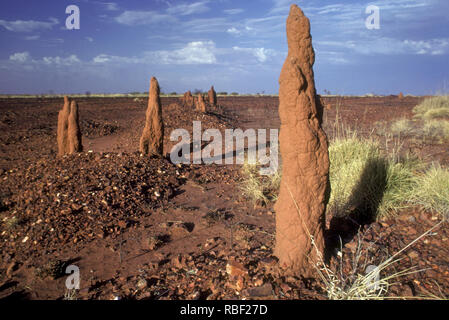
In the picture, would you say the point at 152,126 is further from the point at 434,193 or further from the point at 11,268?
the point at 434,193

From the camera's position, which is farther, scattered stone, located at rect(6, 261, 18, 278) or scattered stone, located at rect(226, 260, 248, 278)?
scattered stone, located at rect(6, 261, 18, 278)

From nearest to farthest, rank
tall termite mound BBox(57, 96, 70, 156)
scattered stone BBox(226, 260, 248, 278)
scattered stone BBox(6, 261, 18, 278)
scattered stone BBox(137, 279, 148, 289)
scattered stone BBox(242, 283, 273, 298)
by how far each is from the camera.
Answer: scattered stone BBox(242, 283, 273, 298) < scattered stone BBox(226, 260, 248, 278) < scattered stone BBox(137, 279, 148, 289) < scattered stone BBox(6, 261, 18, 278) < tall termite mound BBox(57, 96, 70, 156)

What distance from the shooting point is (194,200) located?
20.0 feet

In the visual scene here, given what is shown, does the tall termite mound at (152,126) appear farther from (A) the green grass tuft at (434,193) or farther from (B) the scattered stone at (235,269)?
(A) the green grass tuft at (434,193)

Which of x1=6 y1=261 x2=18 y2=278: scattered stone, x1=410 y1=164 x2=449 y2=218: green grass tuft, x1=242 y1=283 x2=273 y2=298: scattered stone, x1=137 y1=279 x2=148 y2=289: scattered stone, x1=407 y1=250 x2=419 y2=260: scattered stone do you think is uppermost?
x1=410 y1=164 x2=449 y2=218: green grass tuft

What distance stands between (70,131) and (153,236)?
5.16m

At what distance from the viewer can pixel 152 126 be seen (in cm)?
817

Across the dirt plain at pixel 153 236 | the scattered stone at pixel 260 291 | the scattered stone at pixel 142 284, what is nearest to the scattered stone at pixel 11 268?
the dirt plain at pixel 153 236

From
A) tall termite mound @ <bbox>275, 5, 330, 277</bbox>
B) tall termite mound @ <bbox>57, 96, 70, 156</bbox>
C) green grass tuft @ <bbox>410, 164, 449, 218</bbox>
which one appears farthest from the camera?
tall termite mound @ <bbox>57, 96, 70, 156</bbox>

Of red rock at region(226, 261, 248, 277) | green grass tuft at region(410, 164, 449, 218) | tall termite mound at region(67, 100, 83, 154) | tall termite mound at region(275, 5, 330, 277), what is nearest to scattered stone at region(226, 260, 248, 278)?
red rock at region(226, 261, 248, 277)

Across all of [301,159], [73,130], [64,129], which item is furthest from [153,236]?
[64,129]

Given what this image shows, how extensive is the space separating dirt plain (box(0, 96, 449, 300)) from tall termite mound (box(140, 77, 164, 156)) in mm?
579

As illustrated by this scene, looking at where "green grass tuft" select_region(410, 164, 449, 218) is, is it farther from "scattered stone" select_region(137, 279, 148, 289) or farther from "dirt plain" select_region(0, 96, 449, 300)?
"scattered stone" select_region(137, 279, 148, 289)

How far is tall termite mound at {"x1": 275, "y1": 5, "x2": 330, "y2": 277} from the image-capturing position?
2998mm
